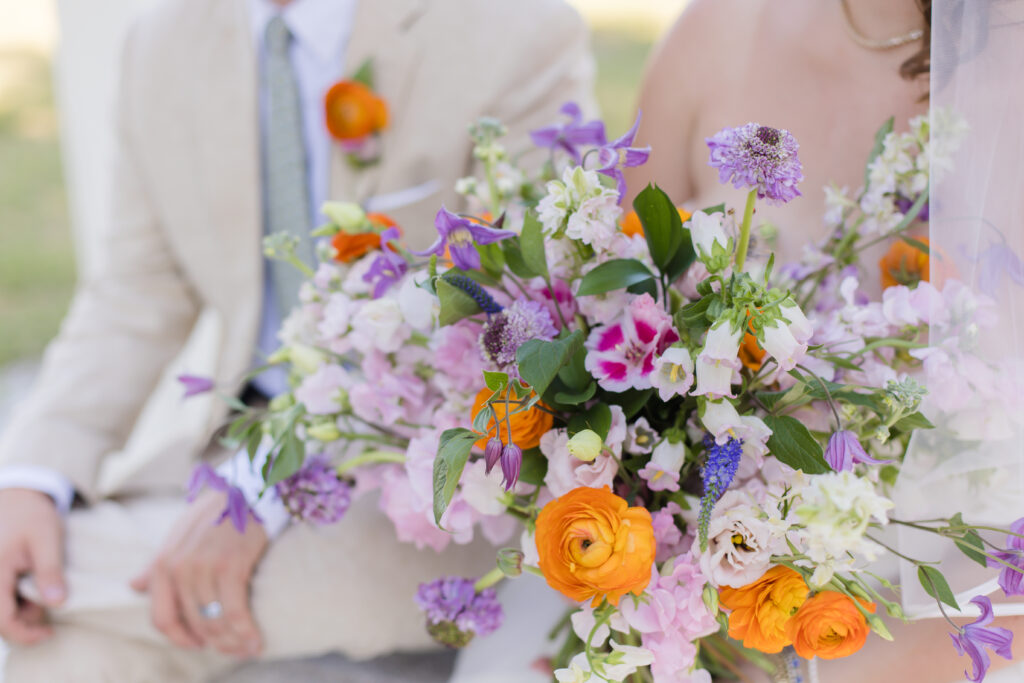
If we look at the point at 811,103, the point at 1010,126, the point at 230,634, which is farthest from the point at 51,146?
the point at 1010,126

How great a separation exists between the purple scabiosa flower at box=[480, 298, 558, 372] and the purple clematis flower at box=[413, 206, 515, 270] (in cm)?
4

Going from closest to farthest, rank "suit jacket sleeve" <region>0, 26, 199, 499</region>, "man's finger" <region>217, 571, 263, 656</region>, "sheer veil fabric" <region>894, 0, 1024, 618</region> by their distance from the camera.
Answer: "sheer veil fabric" <region>894, 0, 1024, 618</region> → "man's finger" <region>217, 571, 263, 656</region> → "suit jacket sleeve" <region>0, 26, 199, 499</region>

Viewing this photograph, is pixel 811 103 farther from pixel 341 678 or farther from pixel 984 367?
pixel 341 678

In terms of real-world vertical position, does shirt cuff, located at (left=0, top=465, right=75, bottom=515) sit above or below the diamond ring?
above

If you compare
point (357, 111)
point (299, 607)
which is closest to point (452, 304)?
point (299, 607)

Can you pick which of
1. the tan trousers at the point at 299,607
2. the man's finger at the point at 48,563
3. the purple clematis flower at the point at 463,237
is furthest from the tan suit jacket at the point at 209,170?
the purple clematis flower at the point at 463,237

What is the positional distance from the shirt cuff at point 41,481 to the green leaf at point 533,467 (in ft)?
2.63

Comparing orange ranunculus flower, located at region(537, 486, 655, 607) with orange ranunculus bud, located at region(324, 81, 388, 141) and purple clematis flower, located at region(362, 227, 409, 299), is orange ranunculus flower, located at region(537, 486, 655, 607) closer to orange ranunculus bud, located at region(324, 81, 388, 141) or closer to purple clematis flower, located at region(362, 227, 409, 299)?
purple clematis flower, located at region(362, 227, 409, 299)

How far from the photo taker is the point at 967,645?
51 centimetres

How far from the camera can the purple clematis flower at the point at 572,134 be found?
0.70m

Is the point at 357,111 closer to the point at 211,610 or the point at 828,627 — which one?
the point at 211,610

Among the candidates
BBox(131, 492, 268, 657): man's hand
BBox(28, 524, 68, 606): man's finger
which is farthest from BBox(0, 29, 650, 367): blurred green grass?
BBox(131, 492, 268, 657): man's hand

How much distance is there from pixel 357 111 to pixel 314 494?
Answer: 0.64m

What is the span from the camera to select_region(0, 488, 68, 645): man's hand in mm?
936
